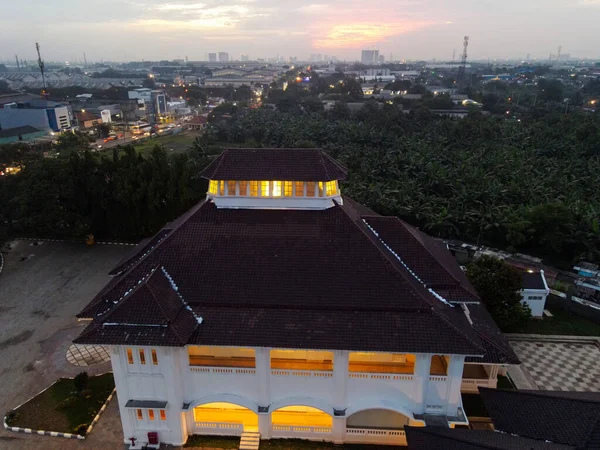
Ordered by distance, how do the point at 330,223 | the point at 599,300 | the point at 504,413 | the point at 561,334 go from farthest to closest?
the point at 599,300 → the point at 561,334 → the point at 330,223 → the point at 504,413

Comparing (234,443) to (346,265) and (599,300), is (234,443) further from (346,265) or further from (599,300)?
(599,300)

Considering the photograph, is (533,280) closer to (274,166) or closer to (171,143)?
(274,166)

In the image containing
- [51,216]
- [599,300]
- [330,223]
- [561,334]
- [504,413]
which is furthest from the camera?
[51,216]

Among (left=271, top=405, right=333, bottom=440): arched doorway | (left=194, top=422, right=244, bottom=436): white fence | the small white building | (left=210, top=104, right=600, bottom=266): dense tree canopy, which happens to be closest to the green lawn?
(left=210, top=104, right=600, bottom=266): dense tree canopy

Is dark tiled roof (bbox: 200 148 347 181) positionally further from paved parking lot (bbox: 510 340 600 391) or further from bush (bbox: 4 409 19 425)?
paved parking lot (bbox: 510 340 600 391)

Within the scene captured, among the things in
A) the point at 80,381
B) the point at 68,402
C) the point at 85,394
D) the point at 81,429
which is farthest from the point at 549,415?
the point at 68,402

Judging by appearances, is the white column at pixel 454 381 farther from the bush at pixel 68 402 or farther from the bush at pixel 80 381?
the bush at pixel 68 402

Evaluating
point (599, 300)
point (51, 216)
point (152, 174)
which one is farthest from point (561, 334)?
point (51, 216)
